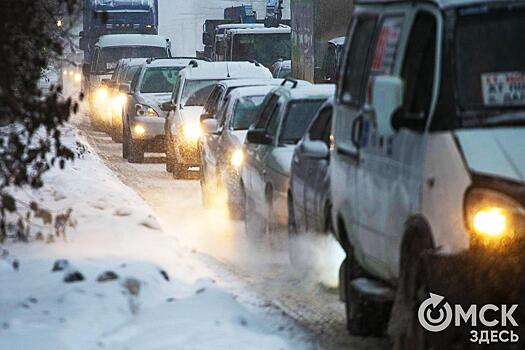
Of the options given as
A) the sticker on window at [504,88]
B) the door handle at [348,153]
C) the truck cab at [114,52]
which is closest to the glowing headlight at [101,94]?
the truck cab at [114,52]

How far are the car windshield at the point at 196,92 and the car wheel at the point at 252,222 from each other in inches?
340

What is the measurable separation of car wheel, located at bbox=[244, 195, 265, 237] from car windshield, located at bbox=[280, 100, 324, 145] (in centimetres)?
99

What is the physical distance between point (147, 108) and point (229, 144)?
35.1 ft

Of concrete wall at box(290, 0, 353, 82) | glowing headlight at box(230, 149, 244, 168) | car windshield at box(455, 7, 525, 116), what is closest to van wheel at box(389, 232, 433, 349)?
car windshield at box(455, 7, 525, 116)

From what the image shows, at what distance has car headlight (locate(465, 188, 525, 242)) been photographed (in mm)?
7531

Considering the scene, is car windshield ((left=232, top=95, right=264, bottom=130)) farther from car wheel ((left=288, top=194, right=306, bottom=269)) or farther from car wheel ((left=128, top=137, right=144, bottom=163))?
car wheel ((left=128, top=137, right=144, bottom=163))

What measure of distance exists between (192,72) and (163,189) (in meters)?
3.38

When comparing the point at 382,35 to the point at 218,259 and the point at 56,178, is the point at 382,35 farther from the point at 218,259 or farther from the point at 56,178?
the point at 56,178

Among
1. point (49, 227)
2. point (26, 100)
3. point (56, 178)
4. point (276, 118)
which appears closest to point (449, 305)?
point (26, 100)

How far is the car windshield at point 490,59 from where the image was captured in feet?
27.4

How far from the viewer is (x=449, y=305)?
7828 millimetres

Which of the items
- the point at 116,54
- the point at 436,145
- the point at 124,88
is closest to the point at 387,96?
the point at 436,145

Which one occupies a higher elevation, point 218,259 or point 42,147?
point 42,147

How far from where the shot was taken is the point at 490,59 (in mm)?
8484
